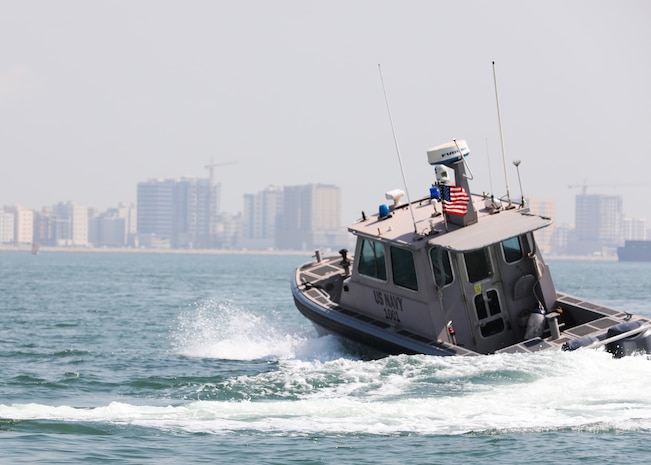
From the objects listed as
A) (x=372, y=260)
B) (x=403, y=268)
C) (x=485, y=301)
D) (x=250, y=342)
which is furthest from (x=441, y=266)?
(x=250, y=342)

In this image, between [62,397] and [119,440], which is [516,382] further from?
[62,397]

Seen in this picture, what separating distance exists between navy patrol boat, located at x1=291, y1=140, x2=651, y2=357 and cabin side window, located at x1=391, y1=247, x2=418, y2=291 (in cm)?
2

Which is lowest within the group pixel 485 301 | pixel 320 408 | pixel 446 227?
pixel 320 408

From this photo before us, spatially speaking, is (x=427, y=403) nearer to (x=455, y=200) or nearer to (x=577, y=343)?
(x=577, y=343)

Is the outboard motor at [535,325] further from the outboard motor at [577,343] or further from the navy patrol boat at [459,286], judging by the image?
the outboard motor at [577,343]

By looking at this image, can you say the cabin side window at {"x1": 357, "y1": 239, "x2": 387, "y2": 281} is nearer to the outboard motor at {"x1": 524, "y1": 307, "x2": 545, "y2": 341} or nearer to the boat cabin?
the boat cabin

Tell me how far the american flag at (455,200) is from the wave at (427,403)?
2.48 metres

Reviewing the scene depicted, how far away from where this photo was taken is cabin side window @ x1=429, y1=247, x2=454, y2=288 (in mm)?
17578

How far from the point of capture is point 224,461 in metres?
11.9

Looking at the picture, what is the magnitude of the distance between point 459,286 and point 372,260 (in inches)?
74.1

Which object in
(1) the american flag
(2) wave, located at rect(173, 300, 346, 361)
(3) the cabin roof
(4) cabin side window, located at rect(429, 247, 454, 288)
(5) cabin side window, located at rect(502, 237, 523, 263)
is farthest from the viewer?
(2) wave, located at rect(173, 300, 346, 361)

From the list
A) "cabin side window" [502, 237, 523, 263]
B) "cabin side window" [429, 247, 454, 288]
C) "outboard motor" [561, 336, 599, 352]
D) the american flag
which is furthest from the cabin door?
"outboard motor" [561, 336, 599, 352]

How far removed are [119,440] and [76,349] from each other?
1148 cm

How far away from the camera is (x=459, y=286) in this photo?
695 inches
